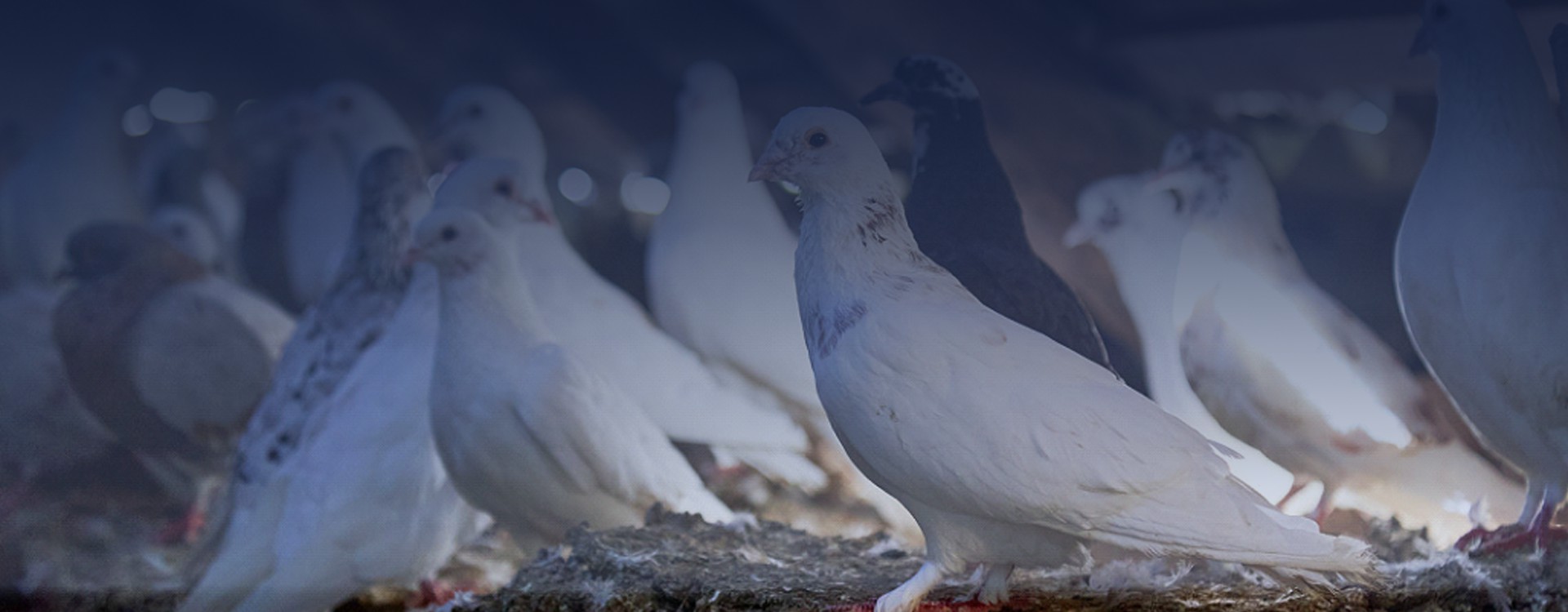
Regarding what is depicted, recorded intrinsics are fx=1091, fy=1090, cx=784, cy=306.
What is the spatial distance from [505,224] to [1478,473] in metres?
1.91

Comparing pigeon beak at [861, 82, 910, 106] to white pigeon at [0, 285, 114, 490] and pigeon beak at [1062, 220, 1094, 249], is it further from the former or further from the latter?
white pigeon at [0, 285, 114, 490]

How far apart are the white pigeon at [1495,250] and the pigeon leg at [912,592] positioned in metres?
1.06

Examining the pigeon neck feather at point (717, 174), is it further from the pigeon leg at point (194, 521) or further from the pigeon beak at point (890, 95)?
the pigeon leg at point (194, 521)

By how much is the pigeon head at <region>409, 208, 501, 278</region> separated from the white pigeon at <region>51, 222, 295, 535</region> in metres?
0.57

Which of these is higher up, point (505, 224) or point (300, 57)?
point (300, 57)

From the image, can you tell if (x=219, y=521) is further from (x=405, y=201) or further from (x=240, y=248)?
(x=405, y=201)

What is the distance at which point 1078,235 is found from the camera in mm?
2143

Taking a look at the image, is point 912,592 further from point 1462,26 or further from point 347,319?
point 1462,26

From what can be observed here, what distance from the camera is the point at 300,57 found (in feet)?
8.11

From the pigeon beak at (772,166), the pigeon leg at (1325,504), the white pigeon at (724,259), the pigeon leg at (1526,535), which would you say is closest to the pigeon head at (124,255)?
the white pigeon at (724,259)

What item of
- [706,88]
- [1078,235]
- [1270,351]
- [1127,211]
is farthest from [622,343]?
[1270,351]

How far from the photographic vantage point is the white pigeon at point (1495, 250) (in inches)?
75.9

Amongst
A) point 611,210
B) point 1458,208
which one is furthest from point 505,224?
point 1458,208

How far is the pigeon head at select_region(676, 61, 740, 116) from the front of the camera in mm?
2275
